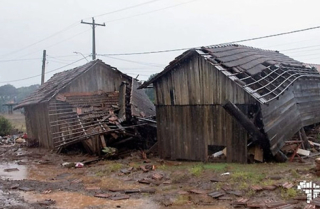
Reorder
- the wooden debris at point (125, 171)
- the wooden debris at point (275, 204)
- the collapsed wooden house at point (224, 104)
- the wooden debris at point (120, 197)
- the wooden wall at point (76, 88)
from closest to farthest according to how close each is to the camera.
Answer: the wooden debris at point (275, 204) < the wooden debris at point (120, 197) < the collapsed wooden house at point (224, 104) < the wooden debris at point (125, 171) < the wooden wall at point (76, 88)

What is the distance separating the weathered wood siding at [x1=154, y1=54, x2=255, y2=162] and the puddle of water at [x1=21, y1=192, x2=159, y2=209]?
5.21 meters

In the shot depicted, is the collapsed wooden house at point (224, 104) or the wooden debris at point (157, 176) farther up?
the collapsed wooden house at point (224, 104)

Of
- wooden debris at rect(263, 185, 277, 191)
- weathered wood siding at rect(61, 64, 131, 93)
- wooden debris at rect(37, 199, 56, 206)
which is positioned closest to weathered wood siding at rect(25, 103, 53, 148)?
weathered wood siding at rect(61, 64, 131, 93)

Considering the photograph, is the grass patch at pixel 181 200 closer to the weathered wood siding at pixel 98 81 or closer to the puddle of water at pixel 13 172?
the puddle of water at pixel 13 172

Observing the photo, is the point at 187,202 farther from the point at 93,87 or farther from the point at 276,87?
the point at 93,87

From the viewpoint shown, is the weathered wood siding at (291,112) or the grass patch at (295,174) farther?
the weathered wood siding at (291,112)

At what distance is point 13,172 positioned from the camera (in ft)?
46.3

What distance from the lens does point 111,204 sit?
27.2ft

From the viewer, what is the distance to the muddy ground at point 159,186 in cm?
790

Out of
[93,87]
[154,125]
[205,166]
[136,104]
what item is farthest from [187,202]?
[93,87]

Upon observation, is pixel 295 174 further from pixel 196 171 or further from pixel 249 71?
pixel 249 71

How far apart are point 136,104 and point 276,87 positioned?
30.6 ft

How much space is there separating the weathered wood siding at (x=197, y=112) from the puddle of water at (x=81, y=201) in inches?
205

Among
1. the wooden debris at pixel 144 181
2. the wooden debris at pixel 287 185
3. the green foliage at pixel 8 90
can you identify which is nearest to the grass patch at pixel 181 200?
the wooden debris at pixel 144 181
